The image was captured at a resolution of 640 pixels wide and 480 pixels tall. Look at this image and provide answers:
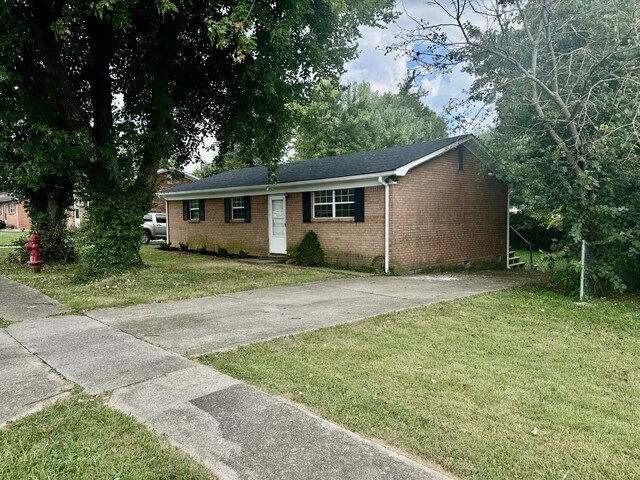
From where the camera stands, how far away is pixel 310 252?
1342 centimetres

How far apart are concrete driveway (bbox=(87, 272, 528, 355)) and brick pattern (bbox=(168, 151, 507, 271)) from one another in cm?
224

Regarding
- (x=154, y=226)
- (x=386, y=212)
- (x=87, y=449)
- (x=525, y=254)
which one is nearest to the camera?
(x=87, y=449)

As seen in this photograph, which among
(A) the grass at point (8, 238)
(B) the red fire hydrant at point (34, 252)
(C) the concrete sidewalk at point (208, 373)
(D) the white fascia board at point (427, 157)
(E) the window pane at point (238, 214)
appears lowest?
(C) the concrete sidewalk at point (208, 373)

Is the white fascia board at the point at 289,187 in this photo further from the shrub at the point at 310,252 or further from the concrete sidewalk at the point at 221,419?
the concrete sidewalk at the point at 221,419

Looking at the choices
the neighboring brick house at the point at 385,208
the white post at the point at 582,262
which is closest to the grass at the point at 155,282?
the neighboring brick house at the point at 385,208

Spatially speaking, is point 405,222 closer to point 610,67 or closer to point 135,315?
point 610,67

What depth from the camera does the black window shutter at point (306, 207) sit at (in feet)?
46.1

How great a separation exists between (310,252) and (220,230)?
5.95m

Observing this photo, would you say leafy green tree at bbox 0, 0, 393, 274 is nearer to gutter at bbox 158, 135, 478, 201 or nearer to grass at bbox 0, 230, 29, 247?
gutter at bbox 158, 135, 478, 201

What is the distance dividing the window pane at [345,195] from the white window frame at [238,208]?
481 cm

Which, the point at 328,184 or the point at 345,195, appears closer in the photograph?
the point at 345,195

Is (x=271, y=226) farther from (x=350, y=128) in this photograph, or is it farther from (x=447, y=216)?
(x=350, y=128)

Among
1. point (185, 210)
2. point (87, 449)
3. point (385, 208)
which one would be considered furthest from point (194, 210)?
point (87, 449)

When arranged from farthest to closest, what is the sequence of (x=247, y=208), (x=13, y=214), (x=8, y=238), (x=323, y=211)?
1. (x=13, y=214)
2. (x=8, y=238)
3. (x=247, y=208)
4. (x=323, y=211)
